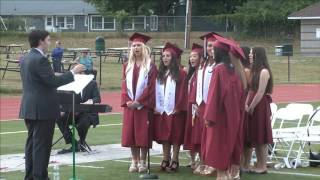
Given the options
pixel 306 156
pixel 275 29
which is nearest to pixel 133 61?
pixel 306 156

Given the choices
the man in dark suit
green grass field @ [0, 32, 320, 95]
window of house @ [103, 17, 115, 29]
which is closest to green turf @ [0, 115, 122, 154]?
the man in dark suit

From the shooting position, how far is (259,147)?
11.5 m

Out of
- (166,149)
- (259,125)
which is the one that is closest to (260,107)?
(259,125)

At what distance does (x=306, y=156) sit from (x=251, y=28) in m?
51.5

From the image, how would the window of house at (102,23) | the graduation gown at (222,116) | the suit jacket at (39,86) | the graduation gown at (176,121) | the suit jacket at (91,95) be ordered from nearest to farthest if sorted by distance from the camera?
the suit jacket at (39,86)
the graduation gown at (222,116)
the graduation gown at (176,121)
the suit jacket at (91,95)
the window of house at (102,23)

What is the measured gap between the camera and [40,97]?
989 cm

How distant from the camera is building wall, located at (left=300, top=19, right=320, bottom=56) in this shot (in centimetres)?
3822

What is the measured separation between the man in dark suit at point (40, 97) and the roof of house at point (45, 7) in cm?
6952

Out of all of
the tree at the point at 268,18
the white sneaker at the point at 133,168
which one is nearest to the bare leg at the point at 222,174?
the white sneaker at the point at 133,168

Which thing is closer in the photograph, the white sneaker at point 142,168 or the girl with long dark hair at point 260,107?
the girl with long dark hair at point 260,107

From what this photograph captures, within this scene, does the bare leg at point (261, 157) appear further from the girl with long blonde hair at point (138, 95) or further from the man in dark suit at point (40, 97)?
the man in dark suit at point (40, 97)

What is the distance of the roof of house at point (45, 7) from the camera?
265ft

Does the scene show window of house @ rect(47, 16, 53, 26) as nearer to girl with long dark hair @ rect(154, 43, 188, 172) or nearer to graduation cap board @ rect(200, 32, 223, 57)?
girl with long dark hair @ rect(154, 43, 188, 172)

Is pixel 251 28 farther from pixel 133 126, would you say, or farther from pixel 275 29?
pixel 133 126
